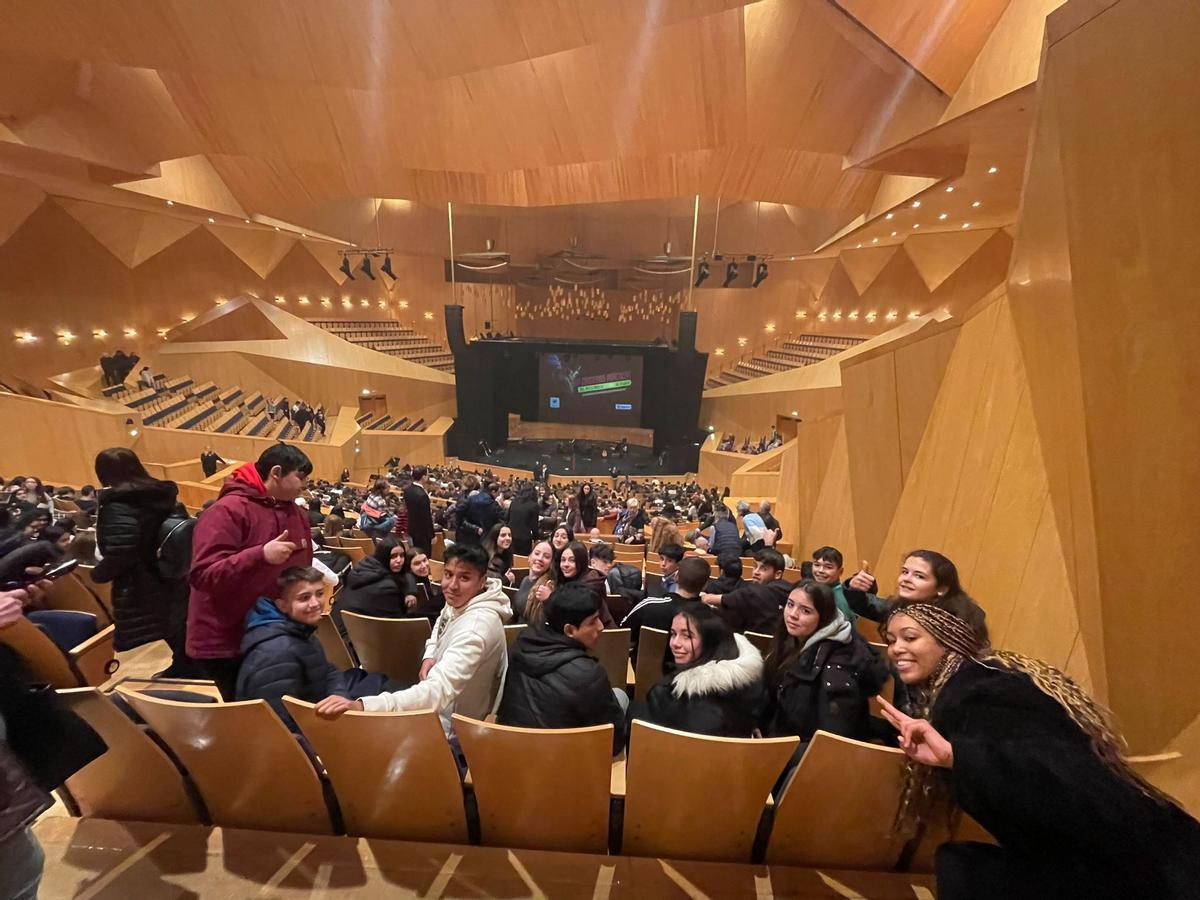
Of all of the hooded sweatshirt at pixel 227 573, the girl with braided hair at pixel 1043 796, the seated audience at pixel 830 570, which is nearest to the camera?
the girl with braided hair at pixel 1043 796

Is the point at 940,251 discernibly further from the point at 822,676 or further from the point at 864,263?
the point at 822,676

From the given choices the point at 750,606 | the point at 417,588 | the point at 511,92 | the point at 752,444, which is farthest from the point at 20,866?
the point at 752,444

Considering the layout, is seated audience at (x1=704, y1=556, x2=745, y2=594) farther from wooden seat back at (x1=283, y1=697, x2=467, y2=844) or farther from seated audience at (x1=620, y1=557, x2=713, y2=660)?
wooden seat back at (x1=283, y1=697, x2=467, y2=844)

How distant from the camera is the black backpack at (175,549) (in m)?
2.54

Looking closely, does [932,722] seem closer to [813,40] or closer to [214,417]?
[813,40]

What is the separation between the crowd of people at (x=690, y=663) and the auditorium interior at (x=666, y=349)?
0.12 meters

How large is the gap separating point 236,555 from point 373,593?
98 centimetres

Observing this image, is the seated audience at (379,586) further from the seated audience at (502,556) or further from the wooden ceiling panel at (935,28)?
the wooden ceiling panel at (935,28)

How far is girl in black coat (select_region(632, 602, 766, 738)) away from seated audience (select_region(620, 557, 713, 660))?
0.70 metres

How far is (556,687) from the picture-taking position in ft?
6.24

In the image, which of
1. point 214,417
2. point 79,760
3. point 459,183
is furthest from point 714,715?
point 214,417

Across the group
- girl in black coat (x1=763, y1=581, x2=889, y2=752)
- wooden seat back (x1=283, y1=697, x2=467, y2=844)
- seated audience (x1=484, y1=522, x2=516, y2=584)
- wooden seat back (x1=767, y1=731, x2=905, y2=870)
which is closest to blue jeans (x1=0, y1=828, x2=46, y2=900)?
wooden seat back (x1=283, y1=697, x2=467, y2=844)

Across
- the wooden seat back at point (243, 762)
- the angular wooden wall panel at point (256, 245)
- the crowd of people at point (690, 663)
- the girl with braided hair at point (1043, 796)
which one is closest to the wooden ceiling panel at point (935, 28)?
the crowd of people at point (690, 663)

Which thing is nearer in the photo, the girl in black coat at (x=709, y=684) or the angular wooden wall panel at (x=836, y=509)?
the girl in black coat at (x=709, y=684)
